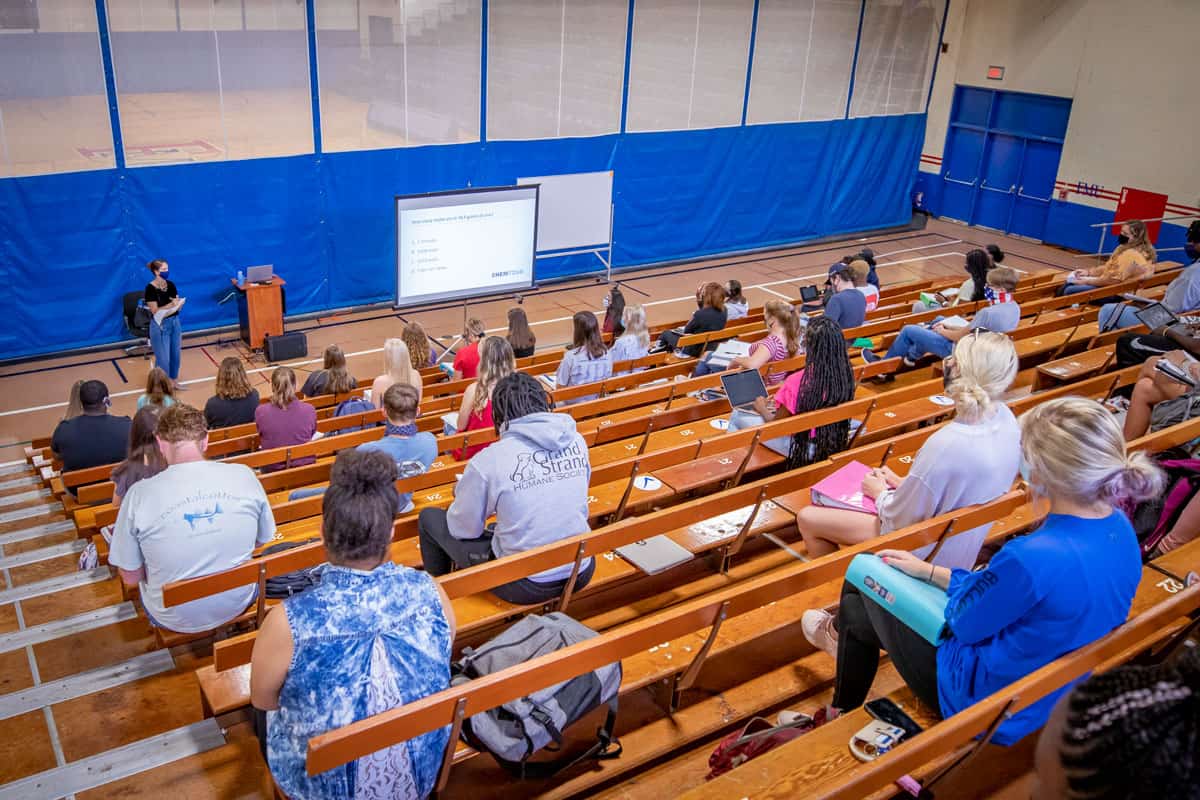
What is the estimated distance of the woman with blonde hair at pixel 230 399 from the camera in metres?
7.03

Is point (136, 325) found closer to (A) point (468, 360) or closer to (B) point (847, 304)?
(A) point (468, 360)

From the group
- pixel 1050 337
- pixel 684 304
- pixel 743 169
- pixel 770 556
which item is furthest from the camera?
pixel 743 169

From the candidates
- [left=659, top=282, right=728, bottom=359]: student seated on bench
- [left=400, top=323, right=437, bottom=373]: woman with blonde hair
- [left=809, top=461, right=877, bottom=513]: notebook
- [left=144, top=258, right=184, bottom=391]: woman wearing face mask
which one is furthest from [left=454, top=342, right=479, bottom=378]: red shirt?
[left=809, top=461, right=877, bottom=513]: notebook

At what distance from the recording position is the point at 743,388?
5.54m

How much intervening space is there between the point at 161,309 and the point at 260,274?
1593mm

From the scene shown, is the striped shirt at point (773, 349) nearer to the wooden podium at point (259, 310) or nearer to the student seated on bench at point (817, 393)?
the student seated on bench at point (817, 393)

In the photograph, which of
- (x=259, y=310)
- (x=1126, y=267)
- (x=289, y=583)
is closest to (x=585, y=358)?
(x=289, y=583)

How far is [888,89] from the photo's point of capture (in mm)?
16766

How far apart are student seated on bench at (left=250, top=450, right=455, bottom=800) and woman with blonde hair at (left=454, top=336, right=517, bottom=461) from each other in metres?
2.61

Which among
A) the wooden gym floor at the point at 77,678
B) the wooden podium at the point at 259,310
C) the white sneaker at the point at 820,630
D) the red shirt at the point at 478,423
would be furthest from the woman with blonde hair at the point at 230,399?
the white sneaker at the point at 820,630

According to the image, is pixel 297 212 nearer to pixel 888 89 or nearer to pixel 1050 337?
pixel 1050 337

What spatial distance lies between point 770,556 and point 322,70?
9.21 metres

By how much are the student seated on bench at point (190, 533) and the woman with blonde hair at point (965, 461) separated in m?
2.29

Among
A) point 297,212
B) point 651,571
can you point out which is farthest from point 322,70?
point 651,571
